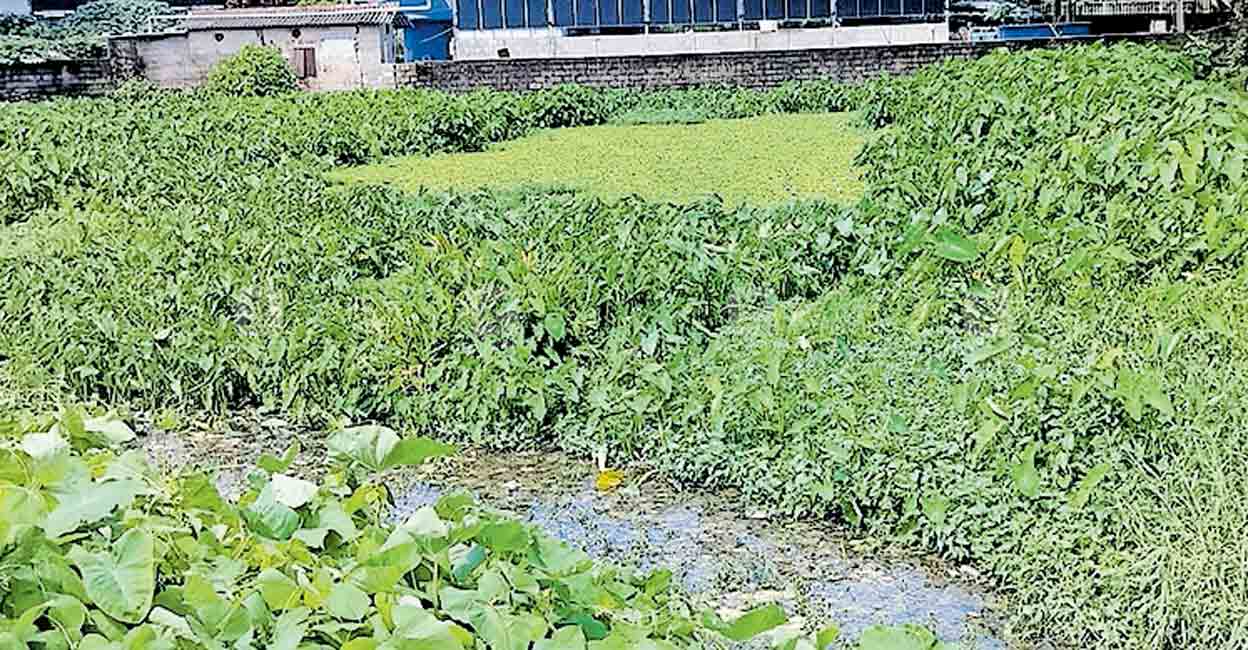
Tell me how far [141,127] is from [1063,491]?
1028 centimetres

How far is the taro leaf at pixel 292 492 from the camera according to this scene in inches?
68.2

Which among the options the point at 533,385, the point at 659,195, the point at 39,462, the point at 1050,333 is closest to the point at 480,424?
the point at 533,385

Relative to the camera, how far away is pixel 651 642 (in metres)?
1.52

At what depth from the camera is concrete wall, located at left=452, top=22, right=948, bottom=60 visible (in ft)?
80.4

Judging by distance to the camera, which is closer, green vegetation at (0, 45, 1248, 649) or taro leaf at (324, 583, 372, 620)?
taro leaf at (324, 583, 372, 620)

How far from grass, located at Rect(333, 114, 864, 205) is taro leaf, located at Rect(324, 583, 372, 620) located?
749 centimetres

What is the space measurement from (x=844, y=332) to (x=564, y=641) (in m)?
3.64

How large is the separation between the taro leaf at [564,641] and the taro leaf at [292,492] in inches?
16.9

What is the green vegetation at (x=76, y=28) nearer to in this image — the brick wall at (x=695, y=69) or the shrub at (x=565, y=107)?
the brick wall at (x=695, y=69)

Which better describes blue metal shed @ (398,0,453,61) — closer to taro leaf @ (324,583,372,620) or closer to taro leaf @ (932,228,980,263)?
taro leaf @ (932,228,980,263)

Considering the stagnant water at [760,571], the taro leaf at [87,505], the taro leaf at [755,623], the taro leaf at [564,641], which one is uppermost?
the taro leaf at [87,505]

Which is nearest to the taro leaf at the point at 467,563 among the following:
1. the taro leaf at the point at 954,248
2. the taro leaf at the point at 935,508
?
the taro leaf at the point at 935,508

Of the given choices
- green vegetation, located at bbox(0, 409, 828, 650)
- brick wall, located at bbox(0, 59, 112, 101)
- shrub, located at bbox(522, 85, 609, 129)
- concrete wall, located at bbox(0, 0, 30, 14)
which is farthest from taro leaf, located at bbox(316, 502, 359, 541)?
concrete wall, located at bbox(0, 0, 30, 14)

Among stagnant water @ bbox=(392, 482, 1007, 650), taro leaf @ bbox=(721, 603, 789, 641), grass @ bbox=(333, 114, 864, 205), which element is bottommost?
stagnant water @ bbox=(392, 482, 1007, 650)
